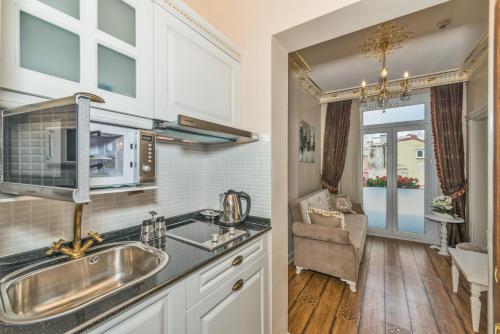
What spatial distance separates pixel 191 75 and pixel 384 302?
2.66 meters

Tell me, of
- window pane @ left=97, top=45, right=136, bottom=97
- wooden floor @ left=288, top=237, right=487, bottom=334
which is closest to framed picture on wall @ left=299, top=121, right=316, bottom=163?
wooden floor @ left=288, top=237, right=487, bottom=334

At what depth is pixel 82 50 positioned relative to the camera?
0.83m

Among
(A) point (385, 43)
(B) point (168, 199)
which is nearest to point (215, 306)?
(B) point (168, 199)

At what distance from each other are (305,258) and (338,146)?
2467 mm

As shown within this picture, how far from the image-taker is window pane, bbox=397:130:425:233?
3.72 metres

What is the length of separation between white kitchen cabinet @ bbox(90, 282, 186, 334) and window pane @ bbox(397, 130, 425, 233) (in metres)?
4.28

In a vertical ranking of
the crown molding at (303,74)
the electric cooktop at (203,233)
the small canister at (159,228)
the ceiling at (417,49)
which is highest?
the ceiling at (417,49)

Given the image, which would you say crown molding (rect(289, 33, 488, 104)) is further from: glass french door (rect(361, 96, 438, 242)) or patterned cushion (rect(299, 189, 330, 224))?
patterned cushion (rect(299, 189, 330, 224))

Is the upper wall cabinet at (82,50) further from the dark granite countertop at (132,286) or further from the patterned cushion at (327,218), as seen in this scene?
the patterned cushion at (327,218)

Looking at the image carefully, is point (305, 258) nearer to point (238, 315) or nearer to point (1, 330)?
point (238, 315)

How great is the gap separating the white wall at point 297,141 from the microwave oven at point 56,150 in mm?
2359

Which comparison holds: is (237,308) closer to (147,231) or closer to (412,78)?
(147,231)

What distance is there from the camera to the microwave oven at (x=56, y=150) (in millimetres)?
609

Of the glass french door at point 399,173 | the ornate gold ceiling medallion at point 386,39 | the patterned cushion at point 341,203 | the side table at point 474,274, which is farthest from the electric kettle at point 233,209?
the glass french door at point 399,173
